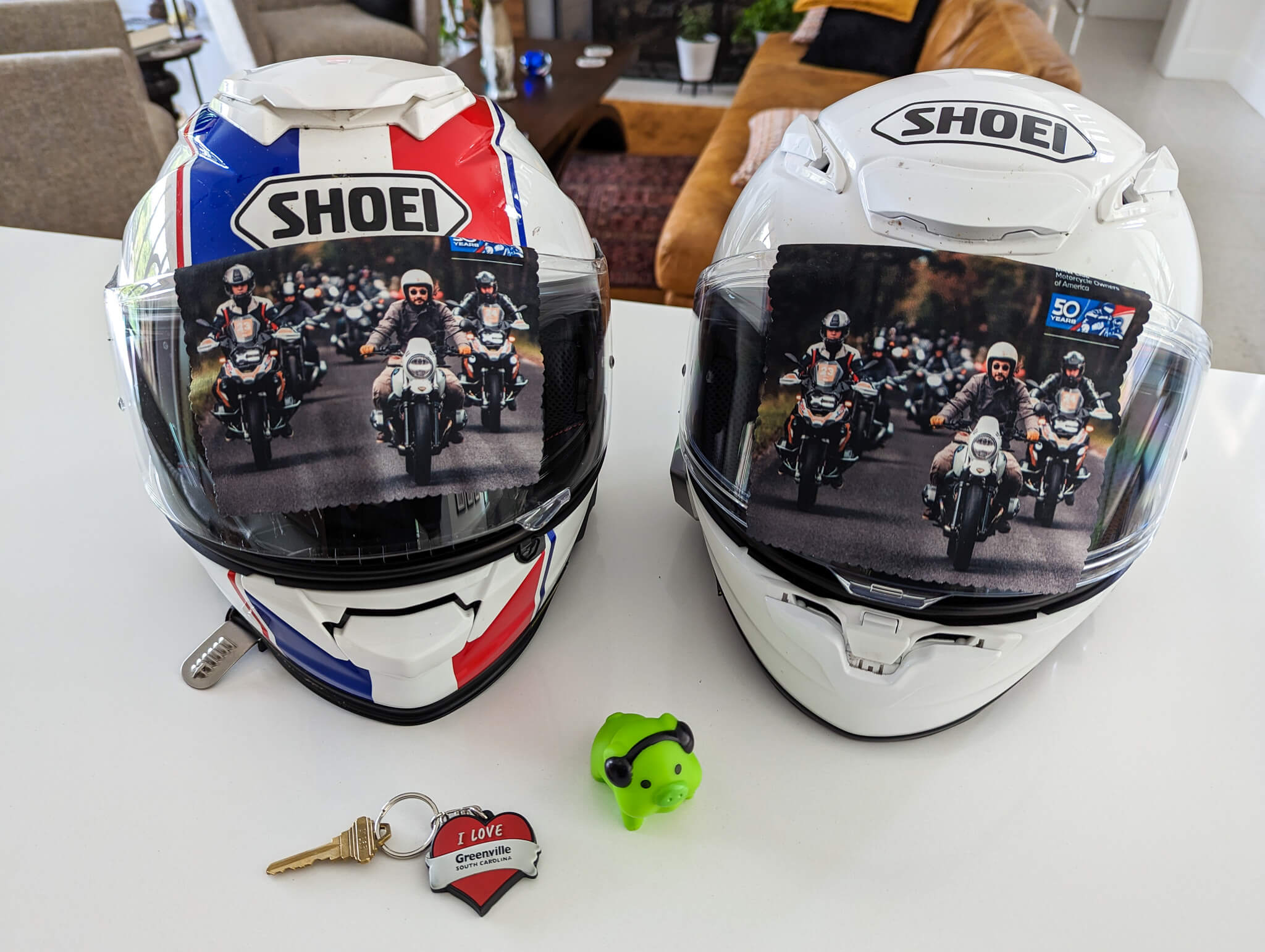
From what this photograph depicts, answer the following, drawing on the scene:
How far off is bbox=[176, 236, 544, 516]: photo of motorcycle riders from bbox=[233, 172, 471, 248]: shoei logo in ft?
0.07

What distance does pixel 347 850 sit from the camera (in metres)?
0.65

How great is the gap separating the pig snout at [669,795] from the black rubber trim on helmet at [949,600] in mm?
183

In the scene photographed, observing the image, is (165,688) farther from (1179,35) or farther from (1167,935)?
(1179,35)

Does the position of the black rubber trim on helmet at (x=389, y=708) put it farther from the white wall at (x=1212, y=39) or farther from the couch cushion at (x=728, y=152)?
the white wall at (x=1212, y=39)

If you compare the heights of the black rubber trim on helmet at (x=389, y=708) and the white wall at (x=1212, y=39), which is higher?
the black rubber trim on helmet at (x=389, y=708)

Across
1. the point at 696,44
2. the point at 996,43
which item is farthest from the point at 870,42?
the point at 696,44

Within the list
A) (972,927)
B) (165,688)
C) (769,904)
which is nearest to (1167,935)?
(972,927)

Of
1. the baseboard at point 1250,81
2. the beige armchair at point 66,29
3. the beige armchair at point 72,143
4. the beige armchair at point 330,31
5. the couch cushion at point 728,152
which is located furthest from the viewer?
the baseboard at point 1250,81

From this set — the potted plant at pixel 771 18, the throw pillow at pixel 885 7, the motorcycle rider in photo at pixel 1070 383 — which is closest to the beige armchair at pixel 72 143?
the motorcycle rider in photo at pixel 1070 383

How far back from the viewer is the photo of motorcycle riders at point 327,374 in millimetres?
657

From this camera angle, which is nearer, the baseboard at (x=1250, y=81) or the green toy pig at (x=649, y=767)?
the green toy pig at (x=649, y=767)

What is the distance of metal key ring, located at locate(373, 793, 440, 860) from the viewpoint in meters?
0.65

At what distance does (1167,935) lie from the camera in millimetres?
619

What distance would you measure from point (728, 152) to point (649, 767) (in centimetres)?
211
